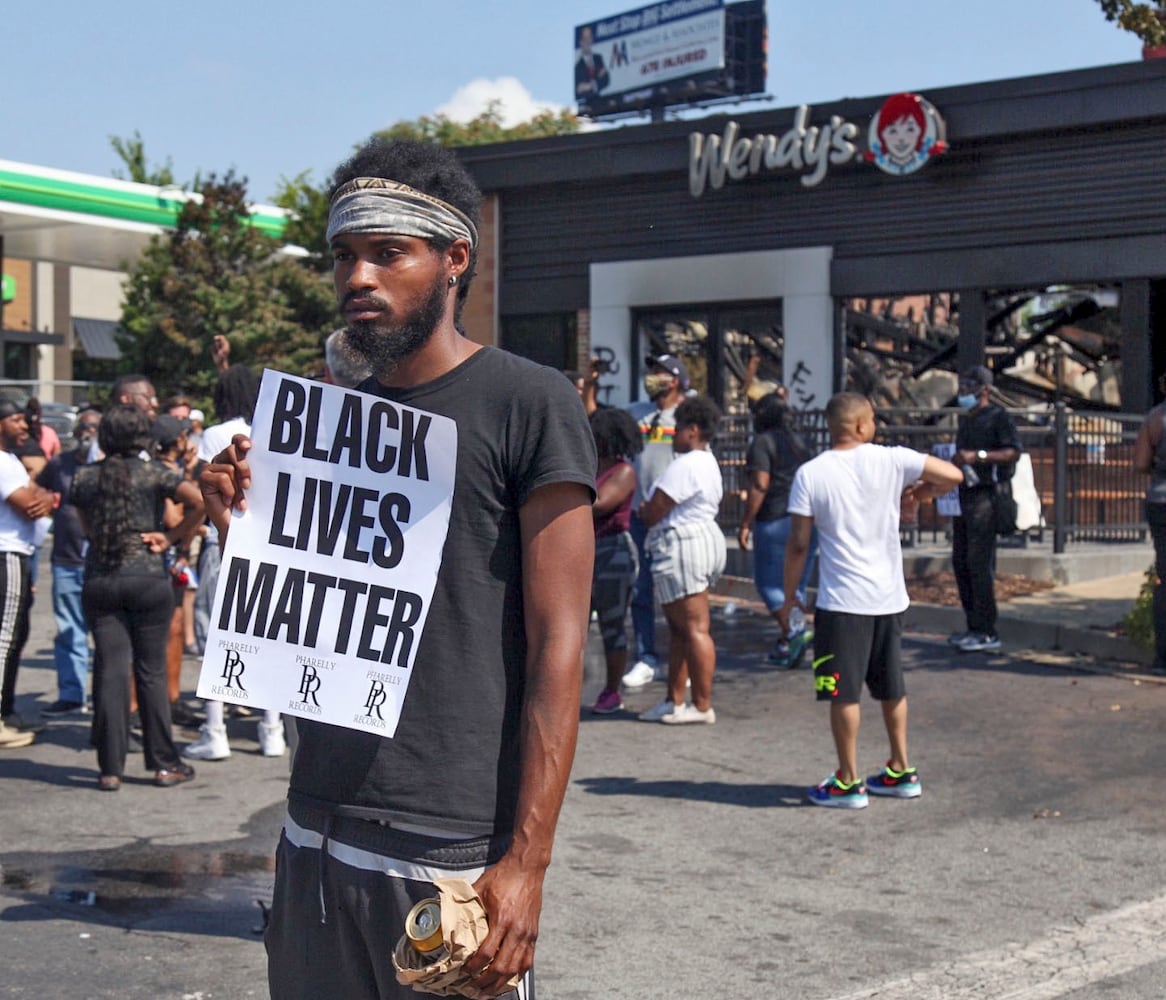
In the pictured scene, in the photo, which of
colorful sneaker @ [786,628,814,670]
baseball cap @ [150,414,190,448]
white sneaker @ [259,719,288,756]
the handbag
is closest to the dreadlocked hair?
baseball cap @ [150,414,190,448]

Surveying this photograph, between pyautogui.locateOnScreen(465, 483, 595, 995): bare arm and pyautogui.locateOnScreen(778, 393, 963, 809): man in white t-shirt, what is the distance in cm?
457

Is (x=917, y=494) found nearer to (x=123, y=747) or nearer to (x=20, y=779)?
(x=123, y=747)

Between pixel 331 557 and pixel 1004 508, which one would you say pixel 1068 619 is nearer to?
pixel 1004 508

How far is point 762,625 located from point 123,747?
6.56 meters

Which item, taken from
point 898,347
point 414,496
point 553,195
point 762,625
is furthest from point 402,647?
point 898,347

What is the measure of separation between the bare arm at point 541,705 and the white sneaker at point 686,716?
650 cm

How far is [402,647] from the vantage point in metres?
2.56

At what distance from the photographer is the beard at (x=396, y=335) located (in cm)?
262

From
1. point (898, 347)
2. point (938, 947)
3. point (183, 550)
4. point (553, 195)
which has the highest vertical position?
point (553, 195)

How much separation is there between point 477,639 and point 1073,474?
12.8 metres

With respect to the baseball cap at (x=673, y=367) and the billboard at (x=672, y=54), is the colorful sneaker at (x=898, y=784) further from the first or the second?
the billboard at (x=672, y=54)

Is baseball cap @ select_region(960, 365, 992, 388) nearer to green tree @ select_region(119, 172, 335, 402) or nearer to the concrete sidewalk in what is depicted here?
the concrete sidewalk

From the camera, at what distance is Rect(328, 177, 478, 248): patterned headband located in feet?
8.58

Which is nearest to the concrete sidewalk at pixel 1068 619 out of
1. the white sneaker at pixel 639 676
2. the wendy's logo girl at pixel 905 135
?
the white sneaker at pixel 639 676
